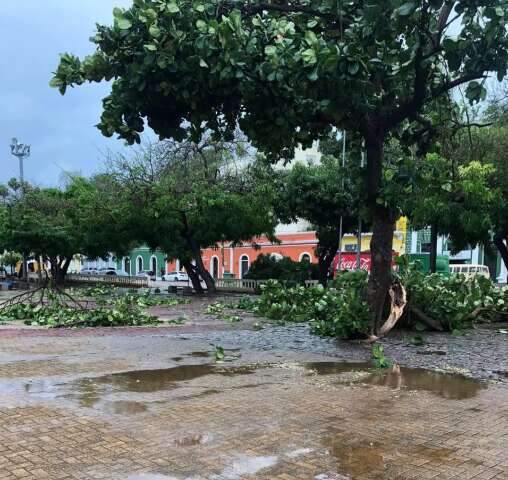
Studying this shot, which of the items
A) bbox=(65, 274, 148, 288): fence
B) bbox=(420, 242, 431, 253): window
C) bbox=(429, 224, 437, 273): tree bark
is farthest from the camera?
bbox=(420, 242, 431, 253): window

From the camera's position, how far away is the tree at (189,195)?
83.6 ft

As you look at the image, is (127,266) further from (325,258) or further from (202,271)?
(202,271)

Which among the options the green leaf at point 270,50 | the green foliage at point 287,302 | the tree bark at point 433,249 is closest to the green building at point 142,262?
the tree bark at point 433,249

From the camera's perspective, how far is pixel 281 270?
33.7 m

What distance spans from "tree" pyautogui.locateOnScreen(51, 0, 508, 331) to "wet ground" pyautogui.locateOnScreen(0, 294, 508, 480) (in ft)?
11.8

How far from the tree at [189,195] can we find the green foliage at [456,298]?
12315 millimetres

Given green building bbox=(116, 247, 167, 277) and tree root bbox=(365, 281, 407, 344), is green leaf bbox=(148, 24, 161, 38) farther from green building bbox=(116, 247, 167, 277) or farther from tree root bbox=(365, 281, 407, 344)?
green building bbox=(116, 247, 167, 277)

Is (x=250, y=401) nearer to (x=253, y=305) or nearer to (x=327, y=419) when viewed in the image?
(x=327, y=419)

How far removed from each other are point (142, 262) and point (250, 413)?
7259 centimetres

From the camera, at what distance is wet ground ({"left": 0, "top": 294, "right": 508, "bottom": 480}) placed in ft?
14.6

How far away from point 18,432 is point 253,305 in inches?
548

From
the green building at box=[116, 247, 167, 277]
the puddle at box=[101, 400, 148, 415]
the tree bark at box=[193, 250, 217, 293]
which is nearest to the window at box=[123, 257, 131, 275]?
the green building at box=[116, 247, 167, 277]

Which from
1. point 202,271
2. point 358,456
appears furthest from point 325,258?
point 358,456

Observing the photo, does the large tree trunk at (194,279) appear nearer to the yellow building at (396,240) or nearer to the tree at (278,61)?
the yellow building at (396,240)
